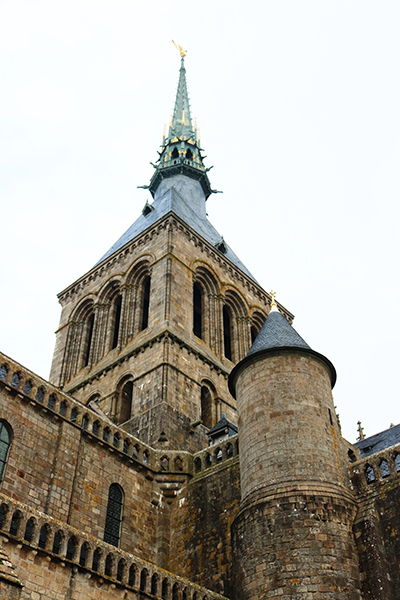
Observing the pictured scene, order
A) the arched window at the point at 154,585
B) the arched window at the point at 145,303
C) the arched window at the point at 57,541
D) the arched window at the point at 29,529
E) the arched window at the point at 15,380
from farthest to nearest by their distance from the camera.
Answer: the arched window at the point at 145,303 < the arched window at the point at 15,380 < the arched window at the point at 154,585 < the arched window at the point at 57,541 < the arched window at the point at 29,529

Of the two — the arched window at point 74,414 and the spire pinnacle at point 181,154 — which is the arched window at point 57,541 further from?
the spire pinnacle at point 181,154

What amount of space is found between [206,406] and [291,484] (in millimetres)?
12982

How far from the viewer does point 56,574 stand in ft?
46.5

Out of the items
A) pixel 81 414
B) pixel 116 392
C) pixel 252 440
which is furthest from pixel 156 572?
pixel 116 392

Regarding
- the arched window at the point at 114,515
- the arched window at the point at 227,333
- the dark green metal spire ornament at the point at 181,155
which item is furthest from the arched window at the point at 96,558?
the dark green metal spire ornament at the point at 181,155

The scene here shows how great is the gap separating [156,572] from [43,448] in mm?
5202

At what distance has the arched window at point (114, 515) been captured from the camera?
2000 centimetres

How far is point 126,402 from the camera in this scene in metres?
30.1

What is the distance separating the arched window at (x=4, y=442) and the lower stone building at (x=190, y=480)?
0.14 feet

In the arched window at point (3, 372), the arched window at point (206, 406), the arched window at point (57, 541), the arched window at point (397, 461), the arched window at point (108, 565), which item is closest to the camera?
the arched window at point (57, 541)

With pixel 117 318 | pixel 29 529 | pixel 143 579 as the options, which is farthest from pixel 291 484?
pixel 117 318

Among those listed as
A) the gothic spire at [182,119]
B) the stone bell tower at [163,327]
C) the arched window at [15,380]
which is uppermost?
the gothic spire at [182,119]

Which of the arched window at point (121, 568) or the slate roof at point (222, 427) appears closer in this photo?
the arched window at point (121, 568)

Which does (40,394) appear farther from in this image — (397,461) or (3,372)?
(397,461)
